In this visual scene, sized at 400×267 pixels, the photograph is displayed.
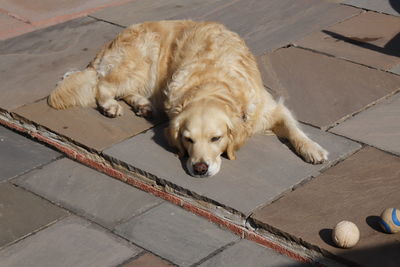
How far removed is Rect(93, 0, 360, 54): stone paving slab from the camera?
8391 mm

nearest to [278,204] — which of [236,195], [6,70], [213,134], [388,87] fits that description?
[236,195]

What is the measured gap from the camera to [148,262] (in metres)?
5.13

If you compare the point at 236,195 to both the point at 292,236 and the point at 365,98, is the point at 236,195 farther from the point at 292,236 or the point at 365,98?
the point at 365,98

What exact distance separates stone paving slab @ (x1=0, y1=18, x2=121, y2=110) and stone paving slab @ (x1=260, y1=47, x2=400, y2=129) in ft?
6.59

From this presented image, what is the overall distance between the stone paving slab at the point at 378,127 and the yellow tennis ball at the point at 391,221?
3.72 ft

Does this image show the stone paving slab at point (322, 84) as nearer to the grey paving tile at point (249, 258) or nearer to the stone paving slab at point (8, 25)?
the grey paving tile at point (249, 258)

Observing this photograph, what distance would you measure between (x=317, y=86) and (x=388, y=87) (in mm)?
665

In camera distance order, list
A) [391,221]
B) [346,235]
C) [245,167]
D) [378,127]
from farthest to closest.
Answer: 1. [378,127]
2. [245,167]
3. [391,221]
4. [346,235]

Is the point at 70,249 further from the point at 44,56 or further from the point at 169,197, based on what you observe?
the point at 44,56

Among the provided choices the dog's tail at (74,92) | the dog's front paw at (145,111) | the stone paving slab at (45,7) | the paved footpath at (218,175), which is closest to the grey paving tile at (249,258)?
the paved footpath at (218,175)

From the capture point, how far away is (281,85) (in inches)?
284

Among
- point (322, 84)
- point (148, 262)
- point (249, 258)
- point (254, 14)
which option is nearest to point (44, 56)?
point (254, 14)

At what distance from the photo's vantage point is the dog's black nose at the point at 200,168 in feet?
18.7

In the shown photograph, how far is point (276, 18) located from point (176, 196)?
12.3 feet
